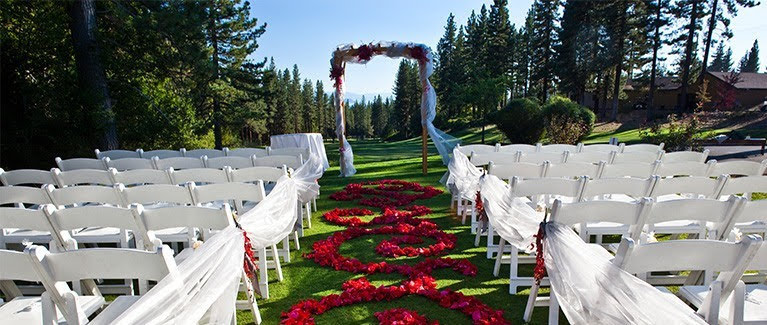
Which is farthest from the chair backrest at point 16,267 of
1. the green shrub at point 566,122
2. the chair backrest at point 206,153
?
the green shrub at point 566,122

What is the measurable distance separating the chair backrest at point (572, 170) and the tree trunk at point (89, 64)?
10111 millimetres

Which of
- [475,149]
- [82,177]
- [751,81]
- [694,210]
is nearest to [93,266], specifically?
[82,177]

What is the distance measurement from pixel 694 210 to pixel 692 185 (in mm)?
996

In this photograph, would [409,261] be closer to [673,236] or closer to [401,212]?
[401,212]

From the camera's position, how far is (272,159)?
5.37m

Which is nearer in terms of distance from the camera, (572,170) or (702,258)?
(702,258)

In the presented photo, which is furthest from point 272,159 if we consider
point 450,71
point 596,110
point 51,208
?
point 450,71

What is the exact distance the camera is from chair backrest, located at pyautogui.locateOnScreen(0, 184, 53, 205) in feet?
11.4

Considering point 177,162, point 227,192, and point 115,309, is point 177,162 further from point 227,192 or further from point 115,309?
point 115,309

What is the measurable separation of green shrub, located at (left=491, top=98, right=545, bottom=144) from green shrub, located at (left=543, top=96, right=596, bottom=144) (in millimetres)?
314

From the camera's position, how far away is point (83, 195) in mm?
3479

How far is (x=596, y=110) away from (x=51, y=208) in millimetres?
38379

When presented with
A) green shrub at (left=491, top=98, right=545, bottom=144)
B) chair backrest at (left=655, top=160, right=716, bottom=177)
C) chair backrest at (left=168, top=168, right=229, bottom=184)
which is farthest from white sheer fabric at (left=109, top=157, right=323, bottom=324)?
green shrub at (left=491, top=98, right=545, bottom=144)

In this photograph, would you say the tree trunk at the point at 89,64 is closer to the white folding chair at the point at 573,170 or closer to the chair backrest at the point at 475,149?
the chair backrest at the point at 475,149
